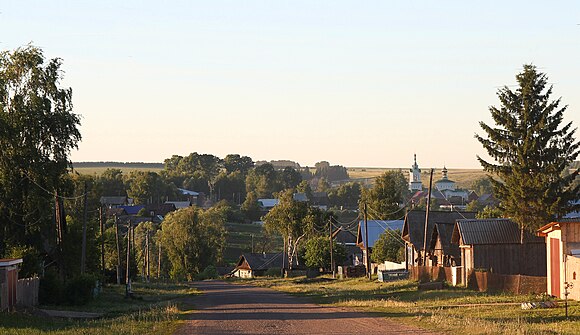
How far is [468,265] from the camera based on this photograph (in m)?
56.9

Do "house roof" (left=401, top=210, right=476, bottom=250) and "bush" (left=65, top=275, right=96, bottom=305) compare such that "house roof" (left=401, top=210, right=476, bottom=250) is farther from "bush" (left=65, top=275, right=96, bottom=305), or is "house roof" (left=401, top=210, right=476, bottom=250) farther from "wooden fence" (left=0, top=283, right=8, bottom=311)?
"wooden fence" (left=0, top=283, right=8, bottom=311)

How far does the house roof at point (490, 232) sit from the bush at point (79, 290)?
22125mm

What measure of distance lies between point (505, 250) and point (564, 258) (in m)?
16.8

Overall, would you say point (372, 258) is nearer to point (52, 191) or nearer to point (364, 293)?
point (364, 293)

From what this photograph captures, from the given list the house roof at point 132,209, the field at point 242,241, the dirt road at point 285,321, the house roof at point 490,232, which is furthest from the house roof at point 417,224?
the house roof at point 132,209

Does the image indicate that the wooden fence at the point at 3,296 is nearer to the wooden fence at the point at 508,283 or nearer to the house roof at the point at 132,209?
the wooden fence at the point at 508,283

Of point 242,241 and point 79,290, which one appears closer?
point 79,290

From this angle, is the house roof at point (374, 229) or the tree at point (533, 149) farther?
the house roof at point (374, 229)

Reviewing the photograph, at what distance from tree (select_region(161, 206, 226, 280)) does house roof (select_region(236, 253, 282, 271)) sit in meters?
5.16

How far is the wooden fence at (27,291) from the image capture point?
42.3 meters

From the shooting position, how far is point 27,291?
4416 cm

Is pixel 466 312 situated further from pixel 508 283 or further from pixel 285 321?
pixel 508 283

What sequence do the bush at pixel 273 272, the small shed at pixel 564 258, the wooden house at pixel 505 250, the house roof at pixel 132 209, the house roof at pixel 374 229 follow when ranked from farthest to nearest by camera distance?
the house roof at pixel 132 209, the bush at pixel 273 272, the house roof at pixel 374 229, the wooden house at pixel 505 250, the small shed at pixel 564 258

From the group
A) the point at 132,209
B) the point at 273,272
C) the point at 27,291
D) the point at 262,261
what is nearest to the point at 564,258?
the point at 27,291
